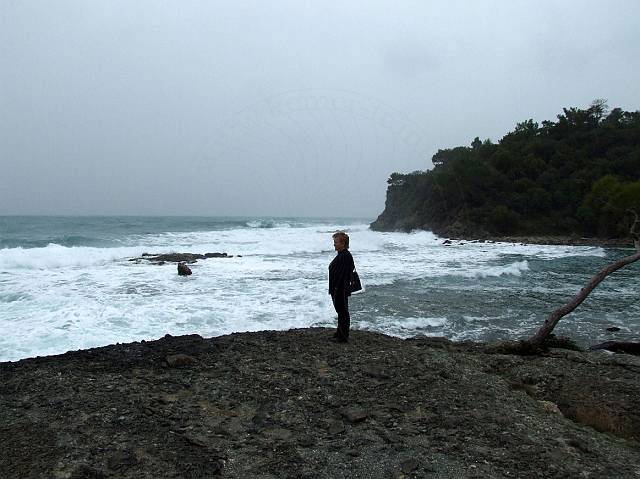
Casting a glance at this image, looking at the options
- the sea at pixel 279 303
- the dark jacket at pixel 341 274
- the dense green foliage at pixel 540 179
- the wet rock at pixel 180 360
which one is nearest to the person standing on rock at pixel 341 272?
the dark jacket at pixel 341 274

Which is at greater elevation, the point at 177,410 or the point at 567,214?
the point at 567,214

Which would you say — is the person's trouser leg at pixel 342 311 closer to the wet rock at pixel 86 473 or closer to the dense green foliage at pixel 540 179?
the wet rock at pixel 86 473

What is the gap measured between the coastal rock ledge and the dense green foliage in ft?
136

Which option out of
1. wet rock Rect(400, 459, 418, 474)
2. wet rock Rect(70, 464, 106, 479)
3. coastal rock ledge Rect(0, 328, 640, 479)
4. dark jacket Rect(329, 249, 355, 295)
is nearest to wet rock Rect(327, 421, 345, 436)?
coastal rock ledge Rect(0, 328, 640, 479)

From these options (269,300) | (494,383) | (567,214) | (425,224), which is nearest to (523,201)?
(567,214)

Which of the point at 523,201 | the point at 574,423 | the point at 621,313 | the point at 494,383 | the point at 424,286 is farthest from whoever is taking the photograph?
the point at 523,201

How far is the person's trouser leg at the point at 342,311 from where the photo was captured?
623 centimetres

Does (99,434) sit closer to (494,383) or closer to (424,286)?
(494,383)

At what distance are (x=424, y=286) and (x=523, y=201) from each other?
42.8 meters

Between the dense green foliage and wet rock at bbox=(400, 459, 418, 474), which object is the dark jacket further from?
the dense green foliage

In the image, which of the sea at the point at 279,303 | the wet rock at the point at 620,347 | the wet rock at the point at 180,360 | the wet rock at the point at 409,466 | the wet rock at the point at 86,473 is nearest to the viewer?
the wet rock at the point at 86,473

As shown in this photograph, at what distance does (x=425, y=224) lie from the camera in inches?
2397

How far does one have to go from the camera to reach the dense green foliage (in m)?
46.8

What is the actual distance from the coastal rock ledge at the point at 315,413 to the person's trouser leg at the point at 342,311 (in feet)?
0.88
